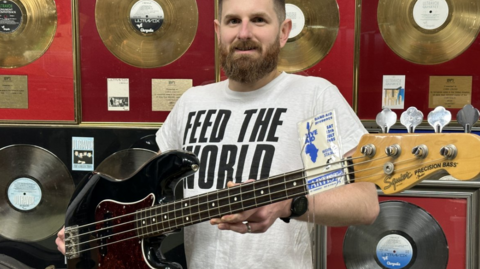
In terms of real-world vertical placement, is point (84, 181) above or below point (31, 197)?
above

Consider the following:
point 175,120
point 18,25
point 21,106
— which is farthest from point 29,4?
point 175,120

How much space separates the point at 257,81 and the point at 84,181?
725 mm

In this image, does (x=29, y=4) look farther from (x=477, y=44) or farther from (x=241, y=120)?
(x=477, y=44)

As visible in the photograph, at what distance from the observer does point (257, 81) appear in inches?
72.9

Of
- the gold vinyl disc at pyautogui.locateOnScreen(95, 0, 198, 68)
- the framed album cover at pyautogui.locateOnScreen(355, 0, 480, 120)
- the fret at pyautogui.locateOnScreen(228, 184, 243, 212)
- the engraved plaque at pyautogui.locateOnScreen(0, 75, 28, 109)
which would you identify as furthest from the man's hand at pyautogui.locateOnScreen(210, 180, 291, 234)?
the engraved plaque at pyautogui.locateOnScreen(0, 75, 28, 109)

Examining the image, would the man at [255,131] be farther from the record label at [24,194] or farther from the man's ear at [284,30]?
the record label at [24,194]

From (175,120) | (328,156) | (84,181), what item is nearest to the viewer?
(328,156)

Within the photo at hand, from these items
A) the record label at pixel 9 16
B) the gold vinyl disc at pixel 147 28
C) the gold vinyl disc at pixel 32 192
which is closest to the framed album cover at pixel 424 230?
the gold vinyl disc at pixel 147 28

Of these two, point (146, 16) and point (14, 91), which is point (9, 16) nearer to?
point (14, 91)

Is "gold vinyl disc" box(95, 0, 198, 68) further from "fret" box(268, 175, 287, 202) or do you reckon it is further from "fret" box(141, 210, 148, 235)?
"fret" box(268, 175, 287, 202)

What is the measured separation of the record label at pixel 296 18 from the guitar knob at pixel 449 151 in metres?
1.48

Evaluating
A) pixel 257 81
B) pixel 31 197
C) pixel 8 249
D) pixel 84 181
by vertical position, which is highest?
pixel 257 81

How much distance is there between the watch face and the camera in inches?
54.7

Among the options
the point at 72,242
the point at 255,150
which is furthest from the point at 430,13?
the point at 72,242
